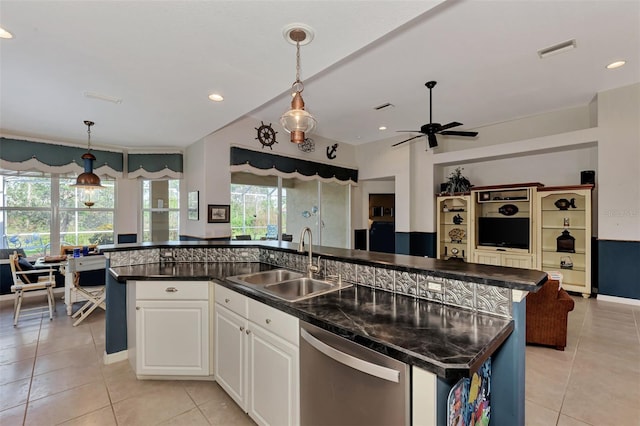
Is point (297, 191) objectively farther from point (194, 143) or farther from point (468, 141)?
point (468, 141)

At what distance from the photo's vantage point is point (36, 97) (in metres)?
3.24

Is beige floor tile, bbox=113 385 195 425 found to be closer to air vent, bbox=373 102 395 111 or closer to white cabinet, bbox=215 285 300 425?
white cabinet, bbox=215 285 300 425

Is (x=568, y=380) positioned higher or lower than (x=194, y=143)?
lower

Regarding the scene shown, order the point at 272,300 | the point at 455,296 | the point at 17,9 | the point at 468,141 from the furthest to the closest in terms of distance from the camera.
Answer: the point at 468,141, the point at 17,9, the point at 272,300, the point at 455,296

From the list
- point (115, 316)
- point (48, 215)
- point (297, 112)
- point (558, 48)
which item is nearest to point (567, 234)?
point (558, 48)

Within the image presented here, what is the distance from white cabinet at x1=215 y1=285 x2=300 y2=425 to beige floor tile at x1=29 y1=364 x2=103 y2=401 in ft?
3.86

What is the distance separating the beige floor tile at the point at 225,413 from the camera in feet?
6.19

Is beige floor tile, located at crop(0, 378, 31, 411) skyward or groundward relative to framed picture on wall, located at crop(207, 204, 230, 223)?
groundward

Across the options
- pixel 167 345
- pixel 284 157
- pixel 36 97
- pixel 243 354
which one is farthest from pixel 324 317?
pixel 284 157

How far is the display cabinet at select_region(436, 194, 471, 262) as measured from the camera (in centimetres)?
601

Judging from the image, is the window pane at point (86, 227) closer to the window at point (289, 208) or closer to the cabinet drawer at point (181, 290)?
the window at point (289, 208)

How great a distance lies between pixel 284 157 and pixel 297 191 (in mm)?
907

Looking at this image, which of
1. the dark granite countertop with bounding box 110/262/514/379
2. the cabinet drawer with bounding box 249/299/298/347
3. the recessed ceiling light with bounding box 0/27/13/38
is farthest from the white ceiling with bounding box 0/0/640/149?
the cabinet drawer with bounding box 249/299/298/347

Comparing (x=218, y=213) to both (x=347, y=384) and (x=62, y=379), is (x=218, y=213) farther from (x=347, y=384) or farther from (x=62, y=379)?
(x=347, y=384)
